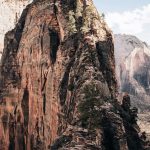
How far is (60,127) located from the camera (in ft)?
170

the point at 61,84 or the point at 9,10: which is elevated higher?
the point at 9,10

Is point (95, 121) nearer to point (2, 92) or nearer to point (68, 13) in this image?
point (68, 13)

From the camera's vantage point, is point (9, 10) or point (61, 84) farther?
point (9, 10)

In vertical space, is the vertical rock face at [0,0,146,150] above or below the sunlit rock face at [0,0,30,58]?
below

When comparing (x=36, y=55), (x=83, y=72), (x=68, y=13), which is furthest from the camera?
(x=36, y=55)

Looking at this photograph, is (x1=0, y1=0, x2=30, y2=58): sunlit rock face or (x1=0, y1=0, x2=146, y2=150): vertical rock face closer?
(x1=0, y1=0, x2=146, y2=150): vertical rock face

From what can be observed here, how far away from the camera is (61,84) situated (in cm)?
5447

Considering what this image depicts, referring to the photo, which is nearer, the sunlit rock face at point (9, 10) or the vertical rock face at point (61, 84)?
the vertical rock face at point (61, 84)

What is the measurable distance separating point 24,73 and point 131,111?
655 inches

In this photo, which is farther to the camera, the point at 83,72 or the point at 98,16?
the point at 98,16

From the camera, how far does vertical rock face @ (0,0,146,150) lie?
44256mm

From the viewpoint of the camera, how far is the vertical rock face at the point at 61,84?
44.3 meters

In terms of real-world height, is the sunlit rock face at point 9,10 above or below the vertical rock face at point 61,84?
above

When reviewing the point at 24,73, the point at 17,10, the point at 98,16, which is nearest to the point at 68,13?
the point at 98,16
